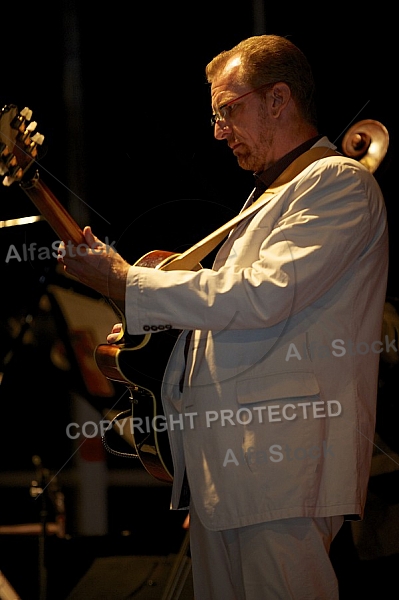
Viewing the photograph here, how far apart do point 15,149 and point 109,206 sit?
2.23 ft

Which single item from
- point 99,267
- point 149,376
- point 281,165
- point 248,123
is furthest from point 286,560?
point 248,123

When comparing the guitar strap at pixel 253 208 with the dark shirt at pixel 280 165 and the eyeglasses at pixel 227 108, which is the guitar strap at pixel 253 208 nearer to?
the dark shirt at pixel 280 165

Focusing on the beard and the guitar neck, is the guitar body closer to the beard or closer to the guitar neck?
the guitar neck

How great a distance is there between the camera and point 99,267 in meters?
1.57

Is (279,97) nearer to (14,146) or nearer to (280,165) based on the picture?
(280,165)

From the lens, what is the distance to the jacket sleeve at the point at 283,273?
1465 millimetres

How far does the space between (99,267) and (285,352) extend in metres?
0.42

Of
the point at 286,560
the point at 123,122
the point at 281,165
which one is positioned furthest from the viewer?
the point at 123,122

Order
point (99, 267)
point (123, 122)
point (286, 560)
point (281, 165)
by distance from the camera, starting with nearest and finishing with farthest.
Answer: point (286, 560), point (99, 267), point (281, 165), point (123, 122)

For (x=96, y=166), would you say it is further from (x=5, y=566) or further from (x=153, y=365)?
(x=5, y=566)

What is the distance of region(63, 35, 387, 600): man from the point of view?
146 cm

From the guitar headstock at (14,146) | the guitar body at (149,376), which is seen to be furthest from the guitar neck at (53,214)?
the guitar body at (149,376)

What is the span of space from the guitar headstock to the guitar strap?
15.5 inches

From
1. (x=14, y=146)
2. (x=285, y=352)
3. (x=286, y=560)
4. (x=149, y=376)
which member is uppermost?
(x=14, y=146)
